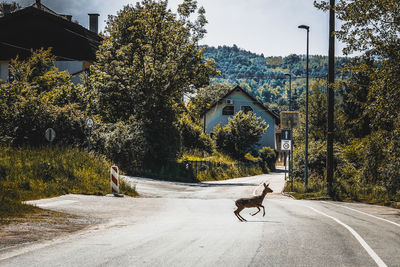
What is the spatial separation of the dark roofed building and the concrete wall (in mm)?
28643

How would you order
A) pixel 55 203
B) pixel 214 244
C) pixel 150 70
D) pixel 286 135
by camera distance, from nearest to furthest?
pixel 214 244 < pixel 55 203 < pixel 286 135 < pixel 150 70

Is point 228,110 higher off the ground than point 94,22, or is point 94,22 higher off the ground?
point 94,22

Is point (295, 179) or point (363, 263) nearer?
point (363, 263)

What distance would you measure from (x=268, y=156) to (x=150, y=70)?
119 feet

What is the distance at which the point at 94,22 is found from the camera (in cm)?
6881

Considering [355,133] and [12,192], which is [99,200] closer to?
[12,192]

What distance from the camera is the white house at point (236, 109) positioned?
2975 inches

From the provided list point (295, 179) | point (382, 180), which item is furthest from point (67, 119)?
point (382, 180)

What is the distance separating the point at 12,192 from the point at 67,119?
1773 cm

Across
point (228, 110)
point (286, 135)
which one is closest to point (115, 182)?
point (286, 135)

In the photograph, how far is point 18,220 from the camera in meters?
10.1

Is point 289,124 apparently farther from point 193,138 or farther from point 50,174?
point 193,138

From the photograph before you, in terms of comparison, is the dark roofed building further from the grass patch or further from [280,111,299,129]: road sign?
→ the grass patch

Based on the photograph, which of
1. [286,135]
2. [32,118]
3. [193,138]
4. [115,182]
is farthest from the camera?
[193,138]
